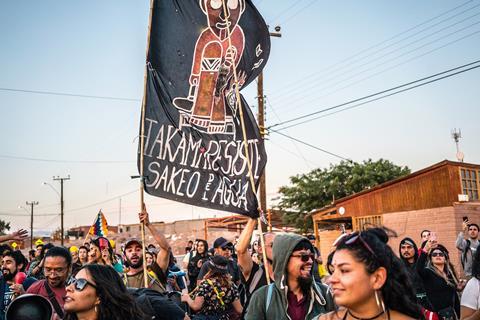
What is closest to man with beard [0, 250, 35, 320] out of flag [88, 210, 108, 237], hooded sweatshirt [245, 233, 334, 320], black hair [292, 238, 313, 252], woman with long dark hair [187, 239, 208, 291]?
hooded sweatshirt [245, 233, 334, 320]

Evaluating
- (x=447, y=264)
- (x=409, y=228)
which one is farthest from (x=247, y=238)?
(x=409, y=228)

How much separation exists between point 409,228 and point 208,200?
16.9 m

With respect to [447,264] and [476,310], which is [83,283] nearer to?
[476,310]

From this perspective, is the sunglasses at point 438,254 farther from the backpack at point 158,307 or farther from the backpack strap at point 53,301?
the backpack strap at point 53,301

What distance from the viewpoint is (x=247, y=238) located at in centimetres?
466

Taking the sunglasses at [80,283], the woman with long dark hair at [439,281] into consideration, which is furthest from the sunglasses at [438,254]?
the sunglasses at [80,283]

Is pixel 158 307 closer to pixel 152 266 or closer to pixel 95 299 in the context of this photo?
pixel 95 299

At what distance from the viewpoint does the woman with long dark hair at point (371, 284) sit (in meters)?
2.36

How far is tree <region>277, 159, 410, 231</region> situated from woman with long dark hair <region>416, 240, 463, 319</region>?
27.6 m

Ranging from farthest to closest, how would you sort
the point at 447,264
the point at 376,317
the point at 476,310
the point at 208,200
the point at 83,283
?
the point at 447,264, the point at 208,200, the point at 476,310, the point at 83,283, the point at 376,317

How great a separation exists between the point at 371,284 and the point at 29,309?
1.94 meters

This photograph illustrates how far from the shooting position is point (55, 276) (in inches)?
165

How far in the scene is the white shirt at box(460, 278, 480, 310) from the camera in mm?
3980

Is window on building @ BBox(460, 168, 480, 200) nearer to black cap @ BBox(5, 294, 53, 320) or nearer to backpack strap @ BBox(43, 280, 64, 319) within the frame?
backpack strap @ BBox(43, 280, 64, 319)
